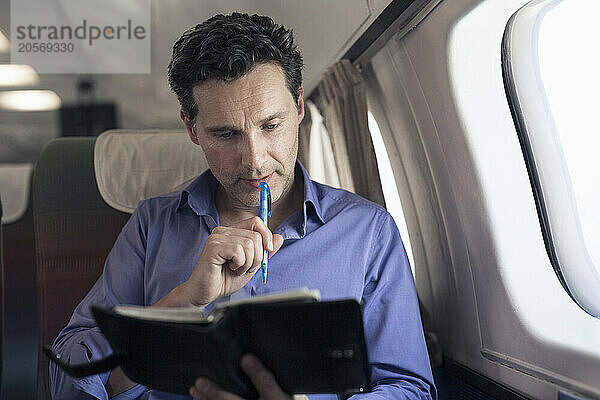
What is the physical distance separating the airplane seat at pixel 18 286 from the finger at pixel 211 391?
0.91m

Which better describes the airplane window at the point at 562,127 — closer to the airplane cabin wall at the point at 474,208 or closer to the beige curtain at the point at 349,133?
the airplane cabin wall at the point at 474,208

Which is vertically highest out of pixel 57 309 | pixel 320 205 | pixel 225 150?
pixel 225 150

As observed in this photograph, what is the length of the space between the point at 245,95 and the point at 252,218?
0.33 metres

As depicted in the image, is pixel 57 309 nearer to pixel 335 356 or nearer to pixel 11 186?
pixel 11 186

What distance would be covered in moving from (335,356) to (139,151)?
3.51 ft

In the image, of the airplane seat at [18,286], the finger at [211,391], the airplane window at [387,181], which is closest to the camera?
the finger at [211,391]

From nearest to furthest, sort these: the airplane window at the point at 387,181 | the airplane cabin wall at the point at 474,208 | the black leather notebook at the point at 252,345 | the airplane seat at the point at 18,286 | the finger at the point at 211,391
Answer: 1. the black leather notebook at the point at 252,345
2. the finger at the point at 211,391
3. the airplane cabin wall at the point at 474,208
4. the airplane seat at the point at 18,286
5. the airplane window at the point at 387,181

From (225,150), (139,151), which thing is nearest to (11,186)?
(139,151)

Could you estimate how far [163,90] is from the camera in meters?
1.93

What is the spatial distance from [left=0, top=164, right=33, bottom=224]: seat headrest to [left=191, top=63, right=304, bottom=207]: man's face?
23.3 inches

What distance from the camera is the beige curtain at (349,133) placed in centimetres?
196

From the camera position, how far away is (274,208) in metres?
1.83

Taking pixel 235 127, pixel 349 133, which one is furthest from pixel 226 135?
pixel 349 133

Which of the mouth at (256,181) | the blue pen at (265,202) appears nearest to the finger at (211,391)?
the blue pen at (265,202)
